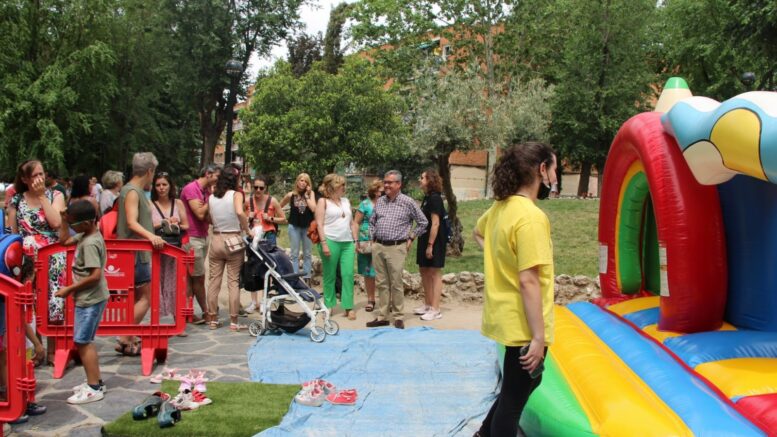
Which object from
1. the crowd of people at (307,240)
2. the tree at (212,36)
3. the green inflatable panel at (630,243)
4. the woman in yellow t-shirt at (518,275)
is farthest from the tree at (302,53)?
the woman in yellow t-shirt at (518,275)

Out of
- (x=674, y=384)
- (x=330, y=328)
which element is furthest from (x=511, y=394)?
(x=330, y=328)

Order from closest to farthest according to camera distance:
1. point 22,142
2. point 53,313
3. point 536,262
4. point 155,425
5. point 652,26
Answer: point 536,262 → point 155,425 → point 53,313 → point 22,142 → point 652,26

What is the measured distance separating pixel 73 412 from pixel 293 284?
291cm

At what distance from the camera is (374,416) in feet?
15.2

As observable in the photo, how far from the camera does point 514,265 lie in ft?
10.7

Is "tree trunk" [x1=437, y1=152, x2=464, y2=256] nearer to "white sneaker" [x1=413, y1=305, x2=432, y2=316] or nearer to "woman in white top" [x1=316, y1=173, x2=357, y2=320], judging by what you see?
"white sneaker" [x1=413, y1=305, x2=432, y2=316]

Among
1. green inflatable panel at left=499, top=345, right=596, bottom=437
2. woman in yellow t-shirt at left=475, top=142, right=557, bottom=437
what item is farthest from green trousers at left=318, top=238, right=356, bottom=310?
woman in yellow t-shirt at left=475, top=142, right=557, bottom=437

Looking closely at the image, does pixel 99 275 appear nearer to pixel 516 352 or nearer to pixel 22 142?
pixel 516 352

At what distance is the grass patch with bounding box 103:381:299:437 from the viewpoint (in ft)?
13.6

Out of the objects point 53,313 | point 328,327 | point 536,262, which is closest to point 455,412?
point 536,262

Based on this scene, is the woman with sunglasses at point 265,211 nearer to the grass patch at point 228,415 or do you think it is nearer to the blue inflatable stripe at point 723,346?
the grass patch at point 228,415

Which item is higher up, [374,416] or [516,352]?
[516,352]

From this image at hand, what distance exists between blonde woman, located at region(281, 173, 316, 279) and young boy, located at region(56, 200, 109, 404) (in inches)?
167

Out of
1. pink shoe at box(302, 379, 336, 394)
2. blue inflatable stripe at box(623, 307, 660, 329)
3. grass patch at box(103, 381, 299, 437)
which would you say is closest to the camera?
grass patch at box(103, 381, 299, 437)
